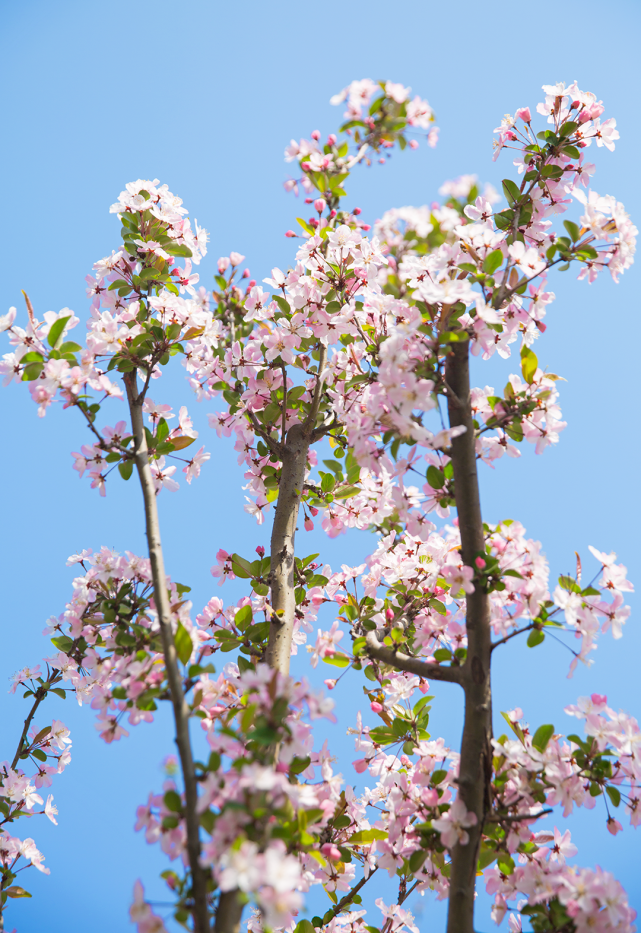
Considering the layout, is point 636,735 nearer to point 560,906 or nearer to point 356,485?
point 560,906

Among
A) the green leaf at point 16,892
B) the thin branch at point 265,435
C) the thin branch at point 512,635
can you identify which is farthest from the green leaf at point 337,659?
the green leaf at point 16,892

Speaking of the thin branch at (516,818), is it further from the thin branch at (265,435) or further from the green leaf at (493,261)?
the green leaf at (493,261)

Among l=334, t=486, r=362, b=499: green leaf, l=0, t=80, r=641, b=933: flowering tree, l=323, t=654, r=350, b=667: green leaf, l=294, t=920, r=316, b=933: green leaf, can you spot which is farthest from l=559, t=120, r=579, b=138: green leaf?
l=294, t=920, r=316, b=933: green leaf

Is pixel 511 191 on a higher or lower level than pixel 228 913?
higher

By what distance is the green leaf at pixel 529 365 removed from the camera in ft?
7.62

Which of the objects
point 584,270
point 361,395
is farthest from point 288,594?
point 584,270

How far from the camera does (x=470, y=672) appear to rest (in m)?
2.05

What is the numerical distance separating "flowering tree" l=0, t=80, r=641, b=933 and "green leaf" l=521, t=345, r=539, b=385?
0.03 feet

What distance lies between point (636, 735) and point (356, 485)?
1488 mm

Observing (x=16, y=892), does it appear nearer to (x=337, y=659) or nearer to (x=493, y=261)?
(x=337, y=659)

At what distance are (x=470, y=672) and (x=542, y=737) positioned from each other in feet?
1.17

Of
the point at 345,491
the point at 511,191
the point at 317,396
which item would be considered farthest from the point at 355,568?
the point at 511,191

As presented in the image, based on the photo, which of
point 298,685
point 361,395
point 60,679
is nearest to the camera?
point 298,685

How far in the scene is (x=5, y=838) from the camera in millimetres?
2898
